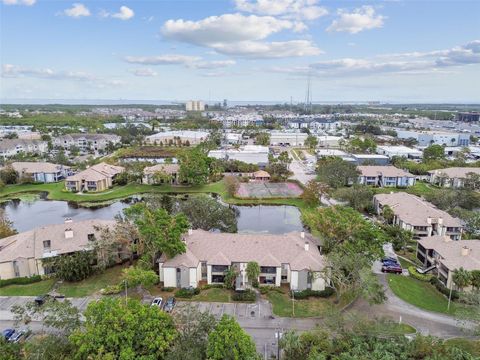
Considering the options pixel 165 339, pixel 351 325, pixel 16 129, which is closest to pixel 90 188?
pixel 165 339

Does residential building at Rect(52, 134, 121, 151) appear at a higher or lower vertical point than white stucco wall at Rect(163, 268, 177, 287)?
higher

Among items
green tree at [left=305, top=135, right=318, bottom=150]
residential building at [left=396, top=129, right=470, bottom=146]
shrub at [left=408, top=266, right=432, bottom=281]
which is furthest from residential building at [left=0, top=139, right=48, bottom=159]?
residential building at [left=396, top=129, right=470, bottom=146]

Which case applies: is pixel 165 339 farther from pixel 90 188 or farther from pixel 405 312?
pixel 90 188

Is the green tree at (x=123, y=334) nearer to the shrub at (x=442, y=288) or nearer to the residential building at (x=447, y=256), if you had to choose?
the shrub at (x=442, y=288)

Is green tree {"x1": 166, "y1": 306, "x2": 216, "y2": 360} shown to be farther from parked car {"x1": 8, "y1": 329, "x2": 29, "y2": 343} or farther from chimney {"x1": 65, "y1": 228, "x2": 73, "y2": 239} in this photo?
chimney {"x1": 65, "y1": 228, "x2": 73, "y2": 239}

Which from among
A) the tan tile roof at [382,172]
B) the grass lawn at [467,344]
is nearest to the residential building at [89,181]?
the tan tile roof at [382,172]
